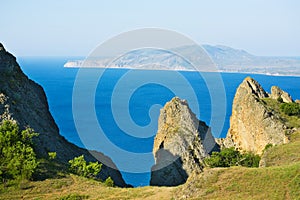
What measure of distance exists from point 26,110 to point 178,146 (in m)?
35.1

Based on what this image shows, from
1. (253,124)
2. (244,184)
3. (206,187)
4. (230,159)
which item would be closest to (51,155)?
(206,187)

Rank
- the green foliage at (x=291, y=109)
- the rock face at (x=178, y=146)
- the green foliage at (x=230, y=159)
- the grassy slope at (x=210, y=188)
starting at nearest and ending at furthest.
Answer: the grassy slope at (x=210, y=188), the green foliage at (x=230, y=159), the green foliage at (x=291, y=109), the rock face at (x=178, y=146)

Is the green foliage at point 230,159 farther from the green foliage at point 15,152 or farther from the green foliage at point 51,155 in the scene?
the green foliage at point 15,152

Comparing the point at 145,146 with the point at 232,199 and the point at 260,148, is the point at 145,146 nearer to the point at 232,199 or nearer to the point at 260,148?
the point at 260,148

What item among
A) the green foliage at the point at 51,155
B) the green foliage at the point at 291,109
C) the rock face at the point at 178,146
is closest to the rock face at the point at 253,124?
the green foliage at the point at 291,109

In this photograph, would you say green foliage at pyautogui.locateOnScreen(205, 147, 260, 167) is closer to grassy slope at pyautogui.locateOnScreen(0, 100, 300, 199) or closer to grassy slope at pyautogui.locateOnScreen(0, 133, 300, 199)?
grassy slope at pyautogui.locateOnScreen(0, 100, 300, 199)

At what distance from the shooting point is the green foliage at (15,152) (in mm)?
42781

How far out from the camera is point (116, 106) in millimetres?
177250

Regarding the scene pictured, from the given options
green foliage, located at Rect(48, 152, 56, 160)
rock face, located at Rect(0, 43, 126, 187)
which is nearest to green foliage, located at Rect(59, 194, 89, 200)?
green foliage, located at Rect(48, 152, 56, 160)

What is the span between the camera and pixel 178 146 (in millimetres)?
77500

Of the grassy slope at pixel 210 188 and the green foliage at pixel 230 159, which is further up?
the grassy slope at pixel 210 188

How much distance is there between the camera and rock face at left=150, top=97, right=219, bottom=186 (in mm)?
73875

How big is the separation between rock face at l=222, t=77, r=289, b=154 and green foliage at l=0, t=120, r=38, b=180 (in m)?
43.2

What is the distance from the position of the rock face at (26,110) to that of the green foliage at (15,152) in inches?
97.8
